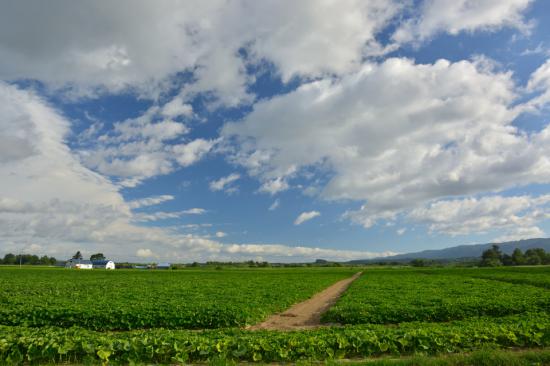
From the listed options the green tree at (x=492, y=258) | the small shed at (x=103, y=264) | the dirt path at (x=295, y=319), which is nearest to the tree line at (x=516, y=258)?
the green tree at (x=492, y=258)

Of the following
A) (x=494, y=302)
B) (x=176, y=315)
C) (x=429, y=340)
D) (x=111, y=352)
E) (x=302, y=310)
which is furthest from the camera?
(x=302, y=310)

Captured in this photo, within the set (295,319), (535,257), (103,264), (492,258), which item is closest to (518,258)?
(535,257)

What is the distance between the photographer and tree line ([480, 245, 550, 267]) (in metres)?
157

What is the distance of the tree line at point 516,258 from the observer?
15712 cm

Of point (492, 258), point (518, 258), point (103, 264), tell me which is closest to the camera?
point (518, 258)

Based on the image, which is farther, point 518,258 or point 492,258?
point 492,258

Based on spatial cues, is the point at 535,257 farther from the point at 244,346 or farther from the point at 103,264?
the point at 103,264

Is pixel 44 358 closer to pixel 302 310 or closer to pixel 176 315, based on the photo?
pixel 176 315

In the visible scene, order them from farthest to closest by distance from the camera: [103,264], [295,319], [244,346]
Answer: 1. [103,264]
2. [295,319]
3. [244,346]

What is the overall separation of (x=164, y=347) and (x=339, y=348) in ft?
21.3

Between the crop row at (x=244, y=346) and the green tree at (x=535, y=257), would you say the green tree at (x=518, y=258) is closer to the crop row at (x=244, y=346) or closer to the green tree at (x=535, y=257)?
the green tree at (x=535, y=257)

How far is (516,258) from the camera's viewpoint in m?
161

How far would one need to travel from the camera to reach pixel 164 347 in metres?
12.6

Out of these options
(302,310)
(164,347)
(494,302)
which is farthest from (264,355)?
(494,302)
